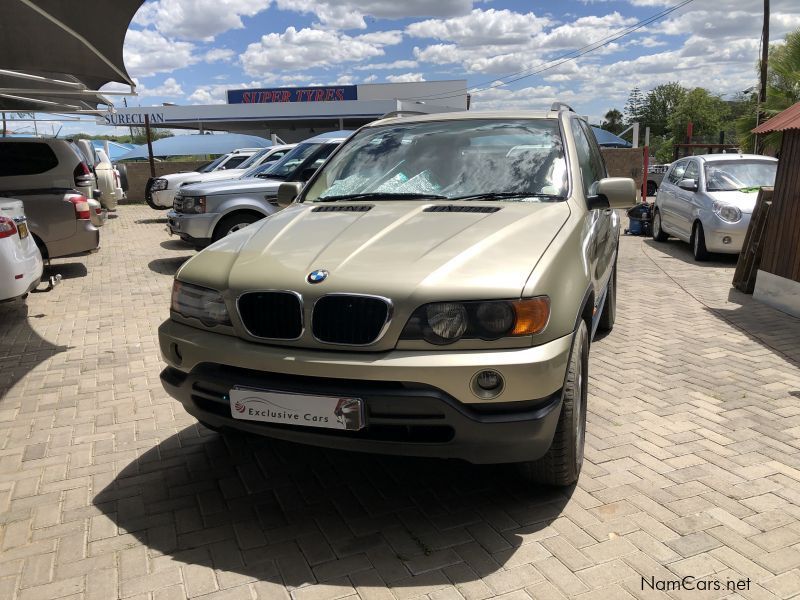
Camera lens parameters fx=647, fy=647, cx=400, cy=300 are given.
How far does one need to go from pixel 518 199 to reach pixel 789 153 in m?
4.86

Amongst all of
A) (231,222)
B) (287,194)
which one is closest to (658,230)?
(231,222)

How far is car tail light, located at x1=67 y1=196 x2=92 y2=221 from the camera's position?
885cm

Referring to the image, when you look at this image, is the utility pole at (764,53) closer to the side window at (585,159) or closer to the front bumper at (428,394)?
the side window at (585,159)

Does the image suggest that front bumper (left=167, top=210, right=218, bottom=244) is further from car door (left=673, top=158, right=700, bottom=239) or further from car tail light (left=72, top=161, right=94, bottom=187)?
car door (left=673, top=158, right=700, bottom=239)

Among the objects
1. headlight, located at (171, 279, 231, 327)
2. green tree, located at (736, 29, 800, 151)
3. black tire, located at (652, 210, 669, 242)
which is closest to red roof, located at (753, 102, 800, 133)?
black tire, located at (652, 210, 669, 242)

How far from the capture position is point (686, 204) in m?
10.6

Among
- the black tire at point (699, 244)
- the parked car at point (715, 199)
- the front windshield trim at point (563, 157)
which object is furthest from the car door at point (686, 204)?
the front windshield trim at point (563, 157)

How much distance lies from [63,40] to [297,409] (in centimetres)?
714

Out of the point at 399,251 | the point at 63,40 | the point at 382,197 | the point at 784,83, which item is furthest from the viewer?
the point at 784,83

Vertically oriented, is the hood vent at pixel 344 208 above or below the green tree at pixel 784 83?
below

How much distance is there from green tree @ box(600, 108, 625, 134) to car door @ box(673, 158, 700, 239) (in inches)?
3078

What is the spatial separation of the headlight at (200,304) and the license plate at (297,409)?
36 centimetres

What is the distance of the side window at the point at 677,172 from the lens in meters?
11.5

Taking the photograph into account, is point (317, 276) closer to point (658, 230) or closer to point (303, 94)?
point (658, 230)
